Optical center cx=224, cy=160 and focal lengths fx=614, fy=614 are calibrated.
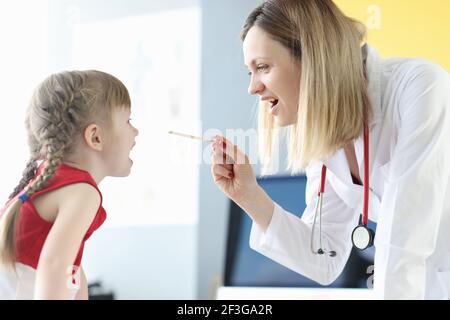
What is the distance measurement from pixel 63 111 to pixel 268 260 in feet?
5.17

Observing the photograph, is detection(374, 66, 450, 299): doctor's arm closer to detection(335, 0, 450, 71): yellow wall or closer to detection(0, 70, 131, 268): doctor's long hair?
detection(0, 70, 131, 268): doctor's long hair

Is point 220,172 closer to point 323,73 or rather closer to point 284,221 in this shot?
point 284,221

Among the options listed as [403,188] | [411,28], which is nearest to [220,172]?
[403,188]

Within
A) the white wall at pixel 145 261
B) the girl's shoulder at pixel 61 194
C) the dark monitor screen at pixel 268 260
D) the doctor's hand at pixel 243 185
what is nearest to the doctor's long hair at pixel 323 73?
the doctor's hand at pixel 243 185

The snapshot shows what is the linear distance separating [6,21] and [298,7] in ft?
7.58

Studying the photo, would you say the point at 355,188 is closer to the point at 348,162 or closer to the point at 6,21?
the point at 348,162

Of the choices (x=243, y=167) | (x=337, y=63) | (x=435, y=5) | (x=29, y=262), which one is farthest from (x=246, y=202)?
(x=435, y=5)

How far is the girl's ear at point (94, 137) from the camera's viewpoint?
0.97 meters

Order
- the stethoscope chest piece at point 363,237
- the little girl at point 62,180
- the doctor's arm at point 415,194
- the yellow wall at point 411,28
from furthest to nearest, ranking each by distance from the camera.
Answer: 1. the yellow wall at point 411,28
2. the stethoscope chest piece at point 363,237
3. the doctor's arm at point 415,194
4. the little girl at point 62,180

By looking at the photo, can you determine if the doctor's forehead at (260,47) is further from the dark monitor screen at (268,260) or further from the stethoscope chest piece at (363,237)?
the dark monitor screen at (268,260)

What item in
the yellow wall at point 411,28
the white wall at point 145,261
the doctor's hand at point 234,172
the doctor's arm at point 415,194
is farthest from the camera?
the white wall at point 145,261

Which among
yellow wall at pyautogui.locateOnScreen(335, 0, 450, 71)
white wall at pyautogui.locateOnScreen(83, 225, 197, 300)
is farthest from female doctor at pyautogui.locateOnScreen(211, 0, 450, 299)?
white wall at pyautogui.locateOnScreen(83, 225, 197, 300)

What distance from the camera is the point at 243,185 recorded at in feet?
4.10

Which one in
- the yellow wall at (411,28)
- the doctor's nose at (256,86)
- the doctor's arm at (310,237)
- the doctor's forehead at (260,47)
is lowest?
the doctor's arm at (310,237)
